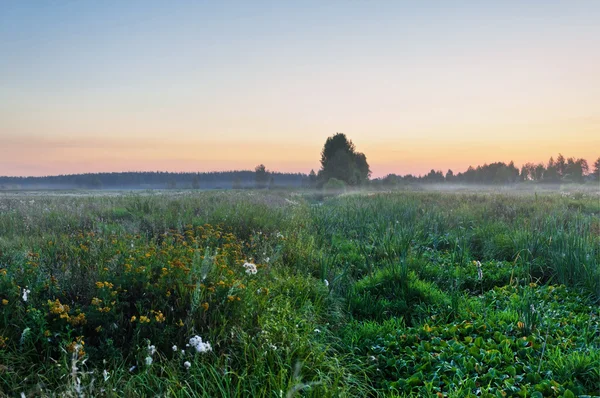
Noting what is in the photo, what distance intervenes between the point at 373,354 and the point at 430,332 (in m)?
0.67

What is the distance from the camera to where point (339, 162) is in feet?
171

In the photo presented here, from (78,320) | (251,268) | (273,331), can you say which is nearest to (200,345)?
(273,331)

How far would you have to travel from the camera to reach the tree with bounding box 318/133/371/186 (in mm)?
51500

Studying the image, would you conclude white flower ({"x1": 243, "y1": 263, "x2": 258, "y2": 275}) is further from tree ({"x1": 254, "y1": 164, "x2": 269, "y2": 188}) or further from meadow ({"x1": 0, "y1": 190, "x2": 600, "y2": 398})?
tree ({"x1": 254, "y1": 164, "x2": 269, "y2": 188})

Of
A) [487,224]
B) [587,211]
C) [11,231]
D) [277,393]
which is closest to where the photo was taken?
[277,393]

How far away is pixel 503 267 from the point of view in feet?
20.4

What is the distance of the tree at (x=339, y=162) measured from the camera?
5150cm

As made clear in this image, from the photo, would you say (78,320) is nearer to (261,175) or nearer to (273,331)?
(273,331)

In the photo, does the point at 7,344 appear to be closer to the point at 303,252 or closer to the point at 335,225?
the point at 303,252

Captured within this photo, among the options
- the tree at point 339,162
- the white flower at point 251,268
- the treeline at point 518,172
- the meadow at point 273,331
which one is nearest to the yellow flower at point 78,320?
the meadow at point 273,331

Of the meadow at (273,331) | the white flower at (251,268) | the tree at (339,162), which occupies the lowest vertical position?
the meadow at (273,331)

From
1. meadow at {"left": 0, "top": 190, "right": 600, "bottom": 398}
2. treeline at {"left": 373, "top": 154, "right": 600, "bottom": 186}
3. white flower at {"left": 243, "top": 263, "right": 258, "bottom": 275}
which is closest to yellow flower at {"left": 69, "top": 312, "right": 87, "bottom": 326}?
meadow at {"left": 0, "top": 190, "right": 600, "bottom": 398}

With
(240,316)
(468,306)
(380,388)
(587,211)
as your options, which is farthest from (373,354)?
(587,211)

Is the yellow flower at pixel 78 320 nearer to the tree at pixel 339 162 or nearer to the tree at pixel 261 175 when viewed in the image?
the tree at pixel 339 162
